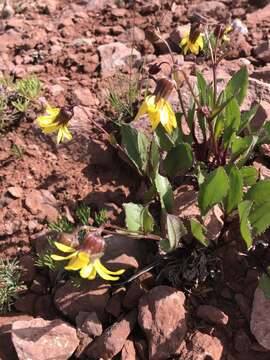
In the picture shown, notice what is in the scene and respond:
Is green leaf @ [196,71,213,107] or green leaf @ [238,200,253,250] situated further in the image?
green leaf @ [196,71,213,107]

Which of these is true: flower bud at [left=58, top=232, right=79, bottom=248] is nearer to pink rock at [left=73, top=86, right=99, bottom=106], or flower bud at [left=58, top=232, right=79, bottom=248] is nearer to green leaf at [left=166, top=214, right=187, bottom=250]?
green leaf at [left=166, top=214, right=187, bottom=250]

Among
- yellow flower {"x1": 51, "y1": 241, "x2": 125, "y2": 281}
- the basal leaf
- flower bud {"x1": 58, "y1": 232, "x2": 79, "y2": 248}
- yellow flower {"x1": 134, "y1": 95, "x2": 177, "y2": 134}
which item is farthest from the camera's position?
the basal leaf

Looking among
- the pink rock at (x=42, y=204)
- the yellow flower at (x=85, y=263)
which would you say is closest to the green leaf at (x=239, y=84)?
the pink rock at (x=42, y=204)

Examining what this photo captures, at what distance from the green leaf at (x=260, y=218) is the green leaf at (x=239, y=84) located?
0.90 m

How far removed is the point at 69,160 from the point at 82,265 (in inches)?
62.0

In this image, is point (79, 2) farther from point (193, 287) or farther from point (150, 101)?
point (193, 287)

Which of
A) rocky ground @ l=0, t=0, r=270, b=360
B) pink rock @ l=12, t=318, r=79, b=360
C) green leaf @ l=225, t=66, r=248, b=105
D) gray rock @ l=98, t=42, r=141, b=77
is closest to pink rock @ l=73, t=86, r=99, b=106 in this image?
rocky ground @ l=0, t=0, r=270, b=360

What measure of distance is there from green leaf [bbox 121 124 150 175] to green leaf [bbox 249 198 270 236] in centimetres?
91

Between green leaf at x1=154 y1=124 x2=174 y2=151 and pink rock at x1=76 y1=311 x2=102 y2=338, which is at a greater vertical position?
green leaf at x1=154 y1=124 x2=174 y2=151

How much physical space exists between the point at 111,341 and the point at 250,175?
1.28 meters

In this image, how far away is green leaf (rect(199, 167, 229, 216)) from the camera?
2.63m

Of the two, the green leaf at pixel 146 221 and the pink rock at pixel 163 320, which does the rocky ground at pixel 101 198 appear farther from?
the green leaf at pixel 146 221

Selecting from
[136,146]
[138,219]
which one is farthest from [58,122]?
[138,219]

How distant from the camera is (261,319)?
2.64m
